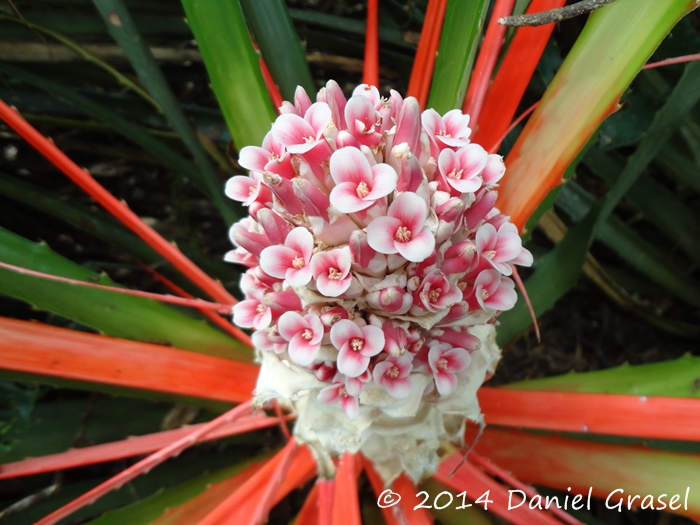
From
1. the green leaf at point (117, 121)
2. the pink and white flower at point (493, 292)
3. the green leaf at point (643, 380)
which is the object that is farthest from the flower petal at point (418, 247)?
the green leaf at point (117, 121)

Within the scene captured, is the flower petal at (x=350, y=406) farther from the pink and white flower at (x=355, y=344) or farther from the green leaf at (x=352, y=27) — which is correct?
the green leaf at (x=352, y=27)

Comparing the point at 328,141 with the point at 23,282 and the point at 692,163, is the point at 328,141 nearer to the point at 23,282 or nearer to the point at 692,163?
the point at 23,282

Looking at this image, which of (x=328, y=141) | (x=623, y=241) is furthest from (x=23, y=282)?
(x=623, y=241)

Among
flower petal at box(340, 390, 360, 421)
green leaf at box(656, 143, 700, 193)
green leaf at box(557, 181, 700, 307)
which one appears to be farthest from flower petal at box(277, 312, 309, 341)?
green leaf at box(656, 143, 700, 193)

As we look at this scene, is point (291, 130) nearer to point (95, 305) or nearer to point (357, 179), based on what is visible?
point (357, 179)

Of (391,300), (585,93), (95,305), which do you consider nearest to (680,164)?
(585,93)

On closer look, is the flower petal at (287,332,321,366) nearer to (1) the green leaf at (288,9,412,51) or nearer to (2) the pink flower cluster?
(2) the pink flower cluster
